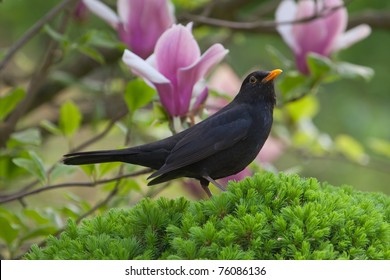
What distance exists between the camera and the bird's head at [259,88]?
7.66 ft

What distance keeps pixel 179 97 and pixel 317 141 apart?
132cm

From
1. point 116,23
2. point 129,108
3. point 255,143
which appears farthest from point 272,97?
point 116,23

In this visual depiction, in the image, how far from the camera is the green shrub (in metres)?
1.58

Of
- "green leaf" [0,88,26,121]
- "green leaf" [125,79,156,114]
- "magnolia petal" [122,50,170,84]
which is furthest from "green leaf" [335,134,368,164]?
"green leaf" [0,88,26,121]

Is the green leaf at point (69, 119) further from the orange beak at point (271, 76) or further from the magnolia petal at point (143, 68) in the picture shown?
the orange beak at point (271, 76)

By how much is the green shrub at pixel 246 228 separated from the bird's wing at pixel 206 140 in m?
0.30

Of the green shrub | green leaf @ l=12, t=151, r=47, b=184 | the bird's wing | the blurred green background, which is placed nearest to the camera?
the green shrub

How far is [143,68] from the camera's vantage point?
213 centimetres

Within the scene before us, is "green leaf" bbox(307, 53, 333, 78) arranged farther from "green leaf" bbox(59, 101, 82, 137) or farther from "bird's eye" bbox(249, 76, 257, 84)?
"green leaf" bbox(59, 101, 82, 137)

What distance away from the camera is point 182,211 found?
5.90ft

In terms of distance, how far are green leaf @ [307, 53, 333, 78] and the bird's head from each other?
223 mm

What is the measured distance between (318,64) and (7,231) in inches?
44.3

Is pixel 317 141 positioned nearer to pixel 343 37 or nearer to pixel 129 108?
pixel 343 37

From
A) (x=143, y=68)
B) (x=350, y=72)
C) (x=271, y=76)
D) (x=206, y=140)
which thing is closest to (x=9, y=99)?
(x=143, y=68)
